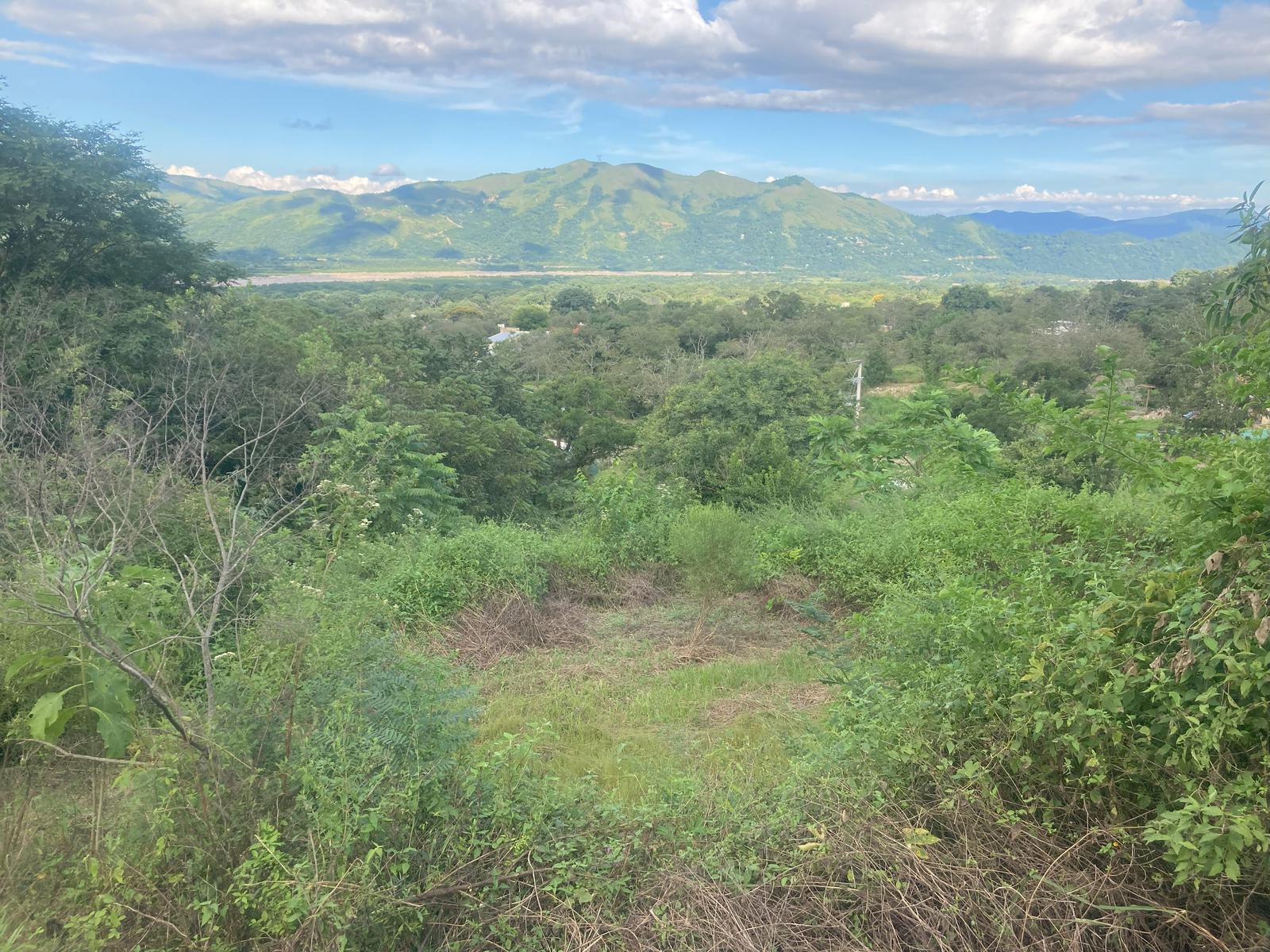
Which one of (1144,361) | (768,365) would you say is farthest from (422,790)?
(1144,361)

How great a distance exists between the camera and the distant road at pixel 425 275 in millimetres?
85875

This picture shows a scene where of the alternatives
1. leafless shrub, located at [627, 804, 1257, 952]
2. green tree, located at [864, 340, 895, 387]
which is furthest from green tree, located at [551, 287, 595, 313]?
leafless shrub, located at [627, 804, 1257, 952]

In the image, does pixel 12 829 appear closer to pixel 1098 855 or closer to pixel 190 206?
pixel 1098 855

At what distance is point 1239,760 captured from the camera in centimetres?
227

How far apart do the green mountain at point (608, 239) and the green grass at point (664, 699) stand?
137 m

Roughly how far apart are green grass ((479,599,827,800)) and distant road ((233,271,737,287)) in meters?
64.6

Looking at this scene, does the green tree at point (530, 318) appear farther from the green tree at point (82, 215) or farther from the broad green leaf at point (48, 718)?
the broad green leaf at point (48, 718)

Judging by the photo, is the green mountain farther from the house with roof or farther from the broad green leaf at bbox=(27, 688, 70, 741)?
the broad green leaf at bbox=(27, 688, 70, 741)

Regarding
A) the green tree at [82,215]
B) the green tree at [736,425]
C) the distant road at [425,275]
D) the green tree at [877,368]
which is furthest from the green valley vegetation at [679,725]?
the distant road at [425,275]

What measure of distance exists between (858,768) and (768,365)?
13166 mm

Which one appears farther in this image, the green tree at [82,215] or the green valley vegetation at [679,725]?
the green tree at [82,215]

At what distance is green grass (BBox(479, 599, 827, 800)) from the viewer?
3.78m

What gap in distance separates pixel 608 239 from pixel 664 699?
182608mm

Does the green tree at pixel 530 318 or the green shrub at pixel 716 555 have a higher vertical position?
the green tree at pixel 530 318
